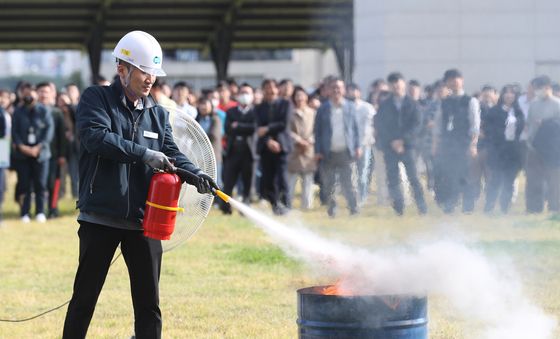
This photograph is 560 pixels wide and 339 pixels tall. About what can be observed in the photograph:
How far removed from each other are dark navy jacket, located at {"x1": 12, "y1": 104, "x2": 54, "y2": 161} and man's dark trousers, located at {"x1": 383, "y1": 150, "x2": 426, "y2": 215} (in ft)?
16.0

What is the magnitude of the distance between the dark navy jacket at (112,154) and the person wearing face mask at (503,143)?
1124cm

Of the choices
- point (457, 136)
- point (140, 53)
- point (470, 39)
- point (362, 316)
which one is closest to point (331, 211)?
point (140, 53)

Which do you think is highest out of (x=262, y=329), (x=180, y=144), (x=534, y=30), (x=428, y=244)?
(x=534, y=30)

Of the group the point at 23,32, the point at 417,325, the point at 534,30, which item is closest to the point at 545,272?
the point at 417,325

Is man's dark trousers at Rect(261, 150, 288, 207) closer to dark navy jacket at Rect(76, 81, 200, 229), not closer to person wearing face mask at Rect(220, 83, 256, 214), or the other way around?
person wearing face mask at Rect(220, 83, 256, 214)

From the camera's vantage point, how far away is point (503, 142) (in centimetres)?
1805

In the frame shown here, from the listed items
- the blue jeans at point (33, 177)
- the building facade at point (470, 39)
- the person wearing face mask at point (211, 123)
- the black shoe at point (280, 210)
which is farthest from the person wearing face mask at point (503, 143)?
the building facade at point (470, 39)

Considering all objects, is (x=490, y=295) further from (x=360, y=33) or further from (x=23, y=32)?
(x=23, y=32)

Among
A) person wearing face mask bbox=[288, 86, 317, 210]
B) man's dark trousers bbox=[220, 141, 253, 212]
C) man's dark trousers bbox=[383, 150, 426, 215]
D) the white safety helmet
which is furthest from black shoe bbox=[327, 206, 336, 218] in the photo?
person wearing face mask bbox=[288, 86, 317, 210]

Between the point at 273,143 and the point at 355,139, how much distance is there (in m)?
1.35

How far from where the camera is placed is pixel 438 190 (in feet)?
49.6

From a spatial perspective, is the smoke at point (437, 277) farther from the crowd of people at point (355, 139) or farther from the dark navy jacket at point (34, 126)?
the dark navy jacket at point (34, 126)

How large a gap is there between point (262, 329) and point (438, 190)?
691 cm

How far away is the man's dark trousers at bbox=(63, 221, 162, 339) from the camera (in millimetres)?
6586
